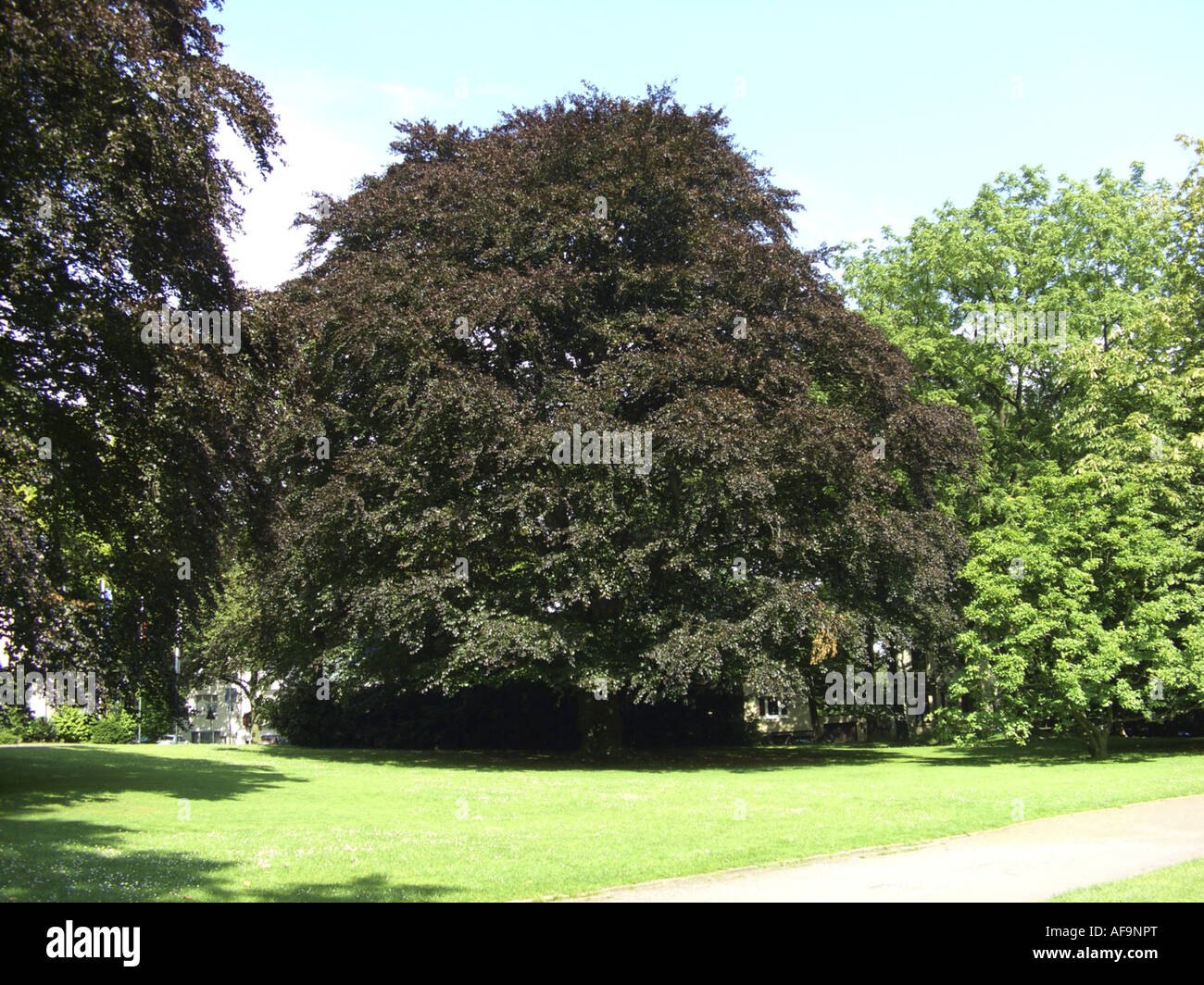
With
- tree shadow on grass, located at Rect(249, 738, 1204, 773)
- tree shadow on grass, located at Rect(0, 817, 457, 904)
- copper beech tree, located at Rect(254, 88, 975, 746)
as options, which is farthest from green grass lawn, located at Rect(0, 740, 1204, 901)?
copper beech tree, located at Rect(254, 88, 975, 746)

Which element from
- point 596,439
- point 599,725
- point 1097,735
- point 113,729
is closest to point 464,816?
point 596,439

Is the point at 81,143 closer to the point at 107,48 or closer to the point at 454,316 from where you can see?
the point at 107,48

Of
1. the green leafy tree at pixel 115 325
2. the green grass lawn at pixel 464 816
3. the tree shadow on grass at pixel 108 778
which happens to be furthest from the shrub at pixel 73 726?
the green leafy tree at pixel 115 325

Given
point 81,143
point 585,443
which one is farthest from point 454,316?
point 81,143

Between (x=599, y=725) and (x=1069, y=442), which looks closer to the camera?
(x=599, y=725)

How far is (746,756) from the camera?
104 feet

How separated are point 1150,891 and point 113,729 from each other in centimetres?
4177

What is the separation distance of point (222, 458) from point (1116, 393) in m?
27.0

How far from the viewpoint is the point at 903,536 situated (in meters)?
25.9

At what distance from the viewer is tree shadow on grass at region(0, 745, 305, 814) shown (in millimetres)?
16328

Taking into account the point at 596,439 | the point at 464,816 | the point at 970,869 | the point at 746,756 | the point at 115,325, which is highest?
the point at 115,325

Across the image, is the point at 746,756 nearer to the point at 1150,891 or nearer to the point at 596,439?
the point at 596,439

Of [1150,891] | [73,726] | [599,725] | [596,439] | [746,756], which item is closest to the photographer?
[1150,891]

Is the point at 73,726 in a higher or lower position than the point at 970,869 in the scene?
lower
